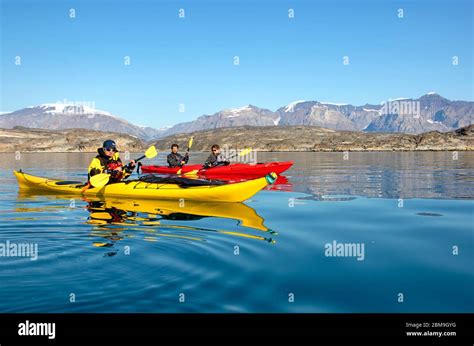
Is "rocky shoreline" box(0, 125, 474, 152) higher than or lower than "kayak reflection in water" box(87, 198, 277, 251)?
higher

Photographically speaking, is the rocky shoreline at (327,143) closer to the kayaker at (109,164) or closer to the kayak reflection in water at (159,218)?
the kayaker at (109,164)

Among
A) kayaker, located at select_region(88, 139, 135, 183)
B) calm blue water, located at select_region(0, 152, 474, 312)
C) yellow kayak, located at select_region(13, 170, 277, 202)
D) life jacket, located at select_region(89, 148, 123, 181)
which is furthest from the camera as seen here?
life jacket, located at select_region(89, 148, 123, 181)

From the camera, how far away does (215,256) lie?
8.19m

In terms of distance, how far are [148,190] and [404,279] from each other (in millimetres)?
11186

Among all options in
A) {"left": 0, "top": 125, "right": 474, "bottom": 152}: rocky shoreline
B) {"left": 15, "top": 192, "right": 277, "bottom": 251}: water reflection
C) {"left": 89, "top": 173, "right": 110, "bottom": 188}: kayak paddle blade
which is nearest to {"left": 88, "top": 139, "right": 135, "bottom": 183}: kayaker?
{"left": 89, "top": 173, "right": 110, "bottom": 188}: kayak paddle blade

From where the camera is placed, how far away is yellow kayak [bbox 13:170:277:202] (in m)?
14.5

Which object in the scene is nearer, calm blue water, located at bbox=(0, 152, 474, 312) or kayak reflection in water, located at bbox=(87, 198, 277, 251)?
calm blue water, located at bbox=(0, 152, 474, 312)

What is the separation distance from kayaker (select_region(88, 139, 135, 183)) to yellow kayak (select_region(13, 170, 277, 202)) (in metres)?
0.55

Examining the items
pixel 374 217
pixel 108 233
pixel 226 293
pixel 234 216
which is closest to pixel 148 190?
pixel 234 216

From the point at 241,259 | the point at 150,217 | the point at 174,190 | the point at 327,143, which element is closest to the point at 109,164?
the point at 174,190

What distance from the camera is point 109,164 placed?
1698 cm

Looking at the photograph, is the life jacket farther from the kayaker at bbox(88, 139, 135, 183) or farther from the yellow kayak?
the yellow kayak

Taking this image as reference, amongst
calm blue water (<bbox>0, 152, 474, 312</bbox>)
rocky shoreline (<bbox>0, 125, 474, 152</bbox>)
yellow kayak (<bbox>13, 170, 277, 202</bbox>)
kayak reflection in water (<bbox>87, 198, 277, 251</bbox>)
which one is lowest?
calm blue water (<bbox>0, 152, 474, 312</bbox>)
